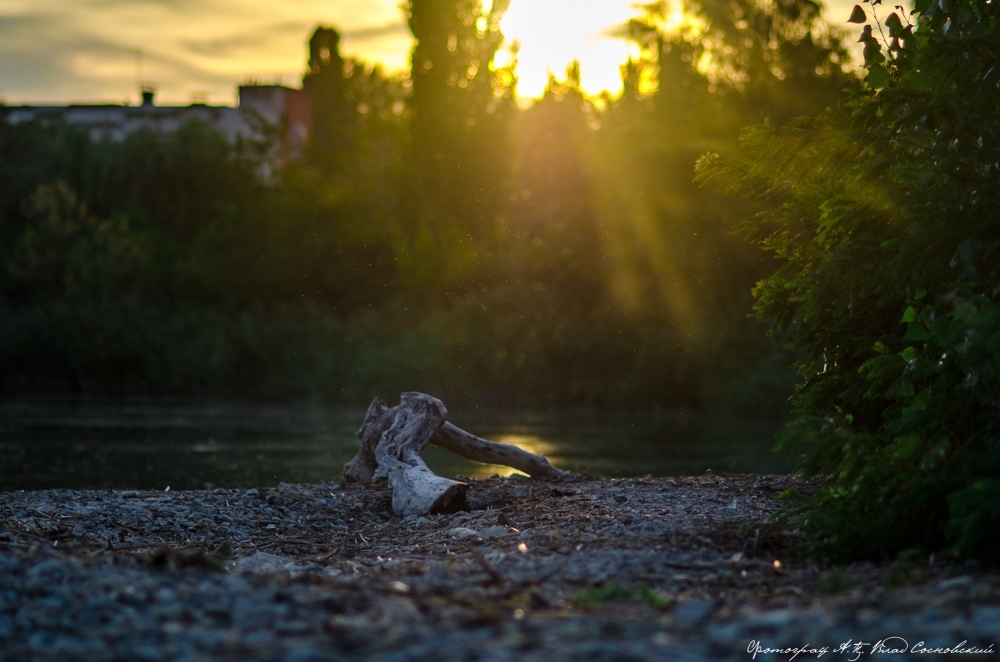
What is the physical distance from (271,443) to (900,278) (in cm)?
1712

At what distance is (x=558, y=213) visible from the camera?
42.0 metres

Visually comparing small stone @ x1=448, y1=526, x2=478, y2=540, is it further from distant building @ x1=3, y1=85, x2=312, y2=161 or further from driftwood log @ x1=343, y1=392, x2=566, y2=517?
distant building @ x1=3, y1=85, x2=312, y2=161

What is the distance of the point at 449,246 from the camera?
143 feet

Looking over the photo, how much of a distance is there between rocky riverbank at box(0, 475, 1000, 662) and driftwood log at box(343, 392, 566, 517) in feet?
5.38

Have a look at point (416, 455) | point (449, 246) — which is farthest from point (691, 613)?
point (449, 246)

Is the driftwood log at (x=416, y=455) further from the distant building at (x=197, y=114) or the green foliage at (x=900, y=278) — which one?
the distant building at (x=197, y=114)

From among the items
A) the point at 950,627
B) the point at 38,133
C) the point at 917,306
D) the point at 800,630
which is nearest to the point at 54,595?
the point at 800,630

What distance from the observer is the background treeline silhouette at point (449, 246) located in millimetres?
36000

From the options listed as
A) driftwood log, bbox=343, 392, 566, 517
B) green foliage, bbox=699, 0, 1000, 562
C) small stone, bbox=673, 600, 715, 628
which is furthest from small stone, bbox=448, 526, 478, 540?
small stone, bbox=673, 600, 715, 628

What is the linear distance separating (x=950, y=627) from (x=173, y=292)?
4240 centimetres

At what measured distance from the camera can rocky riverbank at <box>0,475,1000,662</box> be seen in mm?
4324

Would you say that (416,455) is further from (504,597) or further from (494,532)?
(504,597)

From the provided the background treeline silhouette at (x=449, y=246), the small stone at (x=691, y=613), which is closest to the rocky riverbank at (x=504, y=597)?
the small stone at (x=691, y=613)

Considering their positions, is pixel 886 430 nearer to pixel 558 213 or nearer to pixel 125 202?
pixel 558 213
